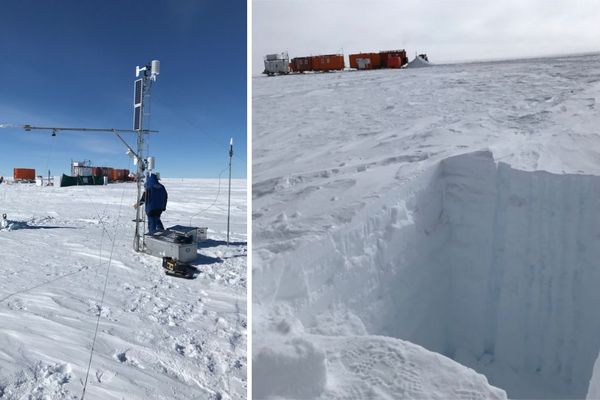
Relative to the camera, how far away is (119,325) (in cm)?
317

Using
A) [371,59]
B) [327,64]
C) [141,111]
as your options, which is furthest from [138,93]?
[371,59]

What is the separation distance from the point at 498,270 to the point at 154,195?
17.1 ft

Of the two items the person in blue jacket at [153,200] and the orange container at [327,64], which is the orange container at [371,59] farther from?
the person in blue jacket at [153,200]

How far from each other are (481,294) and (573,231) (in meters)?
0.88

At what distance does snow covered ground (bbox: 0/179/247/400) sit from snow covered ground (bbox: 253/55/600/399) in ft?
3.35

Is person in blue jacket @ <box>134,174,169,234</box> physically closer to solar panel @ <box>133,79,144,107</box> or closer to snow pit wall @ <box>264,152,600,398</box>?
solar panel @ <box>133,79,144,107</box>

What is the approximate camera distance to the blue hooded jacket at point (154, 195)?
18.9 ft

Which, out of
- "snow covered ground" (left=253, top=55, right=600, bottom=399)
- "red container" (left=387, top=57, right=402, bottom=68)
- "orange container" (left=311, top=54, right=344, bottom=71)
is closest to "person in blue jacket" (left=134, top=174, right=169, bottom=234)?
"snow covered ground" (left=253, top=55, right=600, bottom=399)

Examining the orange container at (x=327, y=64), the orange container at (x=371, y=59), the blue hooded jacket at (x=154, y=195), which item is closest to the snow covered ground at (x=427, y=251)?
the orange container at (x=327, y=64)

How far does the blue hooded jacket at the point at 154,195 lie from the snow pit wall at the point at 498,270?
448 cm

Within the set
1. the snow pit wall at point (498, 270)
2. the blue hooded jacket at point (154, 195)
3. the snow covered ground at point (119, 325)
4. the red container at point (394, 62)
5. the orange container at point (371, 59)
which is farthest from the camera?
the red container at point (394, 62)

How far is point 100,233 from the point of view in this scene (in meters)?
7.24

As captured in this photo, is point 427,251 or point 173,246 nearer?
point 427,251

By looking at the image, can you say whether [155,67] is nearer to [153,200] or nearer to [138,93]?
[138,93]
